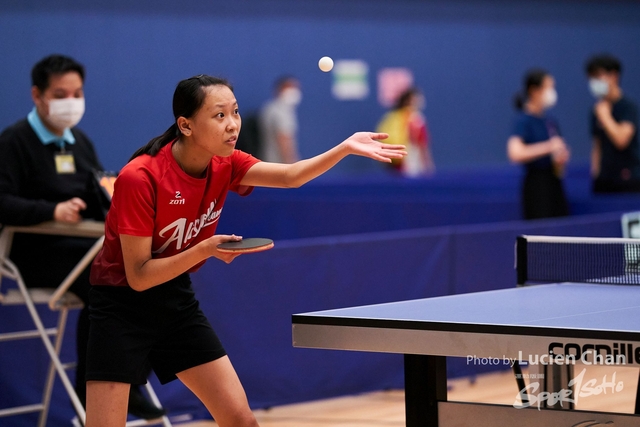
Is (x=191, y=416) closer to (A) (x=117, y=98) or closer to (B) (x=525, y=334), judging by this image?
(B) (x=525, y=334)

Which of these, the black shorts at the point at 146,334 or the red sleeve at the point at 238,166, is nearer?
the black shorts at the point at 146,334

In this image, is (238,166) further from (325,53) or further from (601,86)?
(325,53)

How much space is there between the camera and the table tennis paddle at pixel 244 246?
8.02 ft

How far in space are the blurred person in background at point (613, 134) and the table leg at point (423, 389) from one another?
194 inches

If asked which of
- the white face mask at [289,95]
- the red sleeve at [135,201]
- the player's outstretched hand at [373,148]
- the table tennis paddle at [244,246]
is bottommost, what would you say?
the table tennis paddle at [244,246]

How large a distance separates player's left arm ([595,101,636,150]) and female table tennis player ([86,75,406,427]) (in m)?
4.79

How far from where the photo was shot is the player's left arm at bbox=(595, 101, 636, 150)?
23.7 feet

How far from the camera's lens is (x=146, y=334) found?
2809 mm

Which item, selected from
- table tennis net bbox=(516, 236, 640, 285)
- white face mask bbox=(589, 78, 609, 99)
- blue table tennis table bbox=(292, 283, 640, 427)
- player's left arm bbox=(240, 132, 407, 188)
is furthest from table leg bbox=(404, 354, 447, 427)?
white face mask bbox=(589, 78, 609, 99)


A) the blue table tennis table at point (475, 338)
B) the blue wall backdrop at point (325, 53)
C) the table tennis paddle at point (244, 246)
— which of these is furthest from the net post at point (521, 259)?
the blue wall backdrop at point (325, 53)

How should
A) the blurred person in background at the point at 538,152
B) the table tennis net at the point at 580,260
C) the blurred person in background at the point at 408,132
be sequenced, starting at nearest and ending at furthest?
the table tennis net at the point at 580,260, the blurred person in background at the point at 538,152, the blurred person in background at the point at 408,132

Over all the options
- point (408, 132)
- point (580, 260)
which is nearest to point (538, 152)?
point (580, 260)

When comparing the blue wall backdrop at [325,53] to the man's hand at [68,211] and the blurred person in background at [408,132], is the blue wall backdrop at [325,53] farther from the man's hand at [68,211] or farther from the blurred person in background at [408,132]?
the man's hand at [68,211]

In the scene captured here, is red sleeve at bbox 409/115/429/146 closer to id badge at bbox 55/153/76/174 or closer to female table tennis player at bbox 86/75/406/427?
id badge at bbox 55/153/76/174
